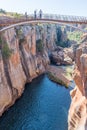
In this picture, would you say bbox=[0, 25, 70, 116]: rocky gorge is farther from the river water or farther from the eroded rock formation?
the river water

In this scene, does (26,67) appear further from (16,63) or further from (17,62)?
(16,63)

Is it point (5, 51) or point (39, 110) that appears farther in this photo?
point (5, 51)

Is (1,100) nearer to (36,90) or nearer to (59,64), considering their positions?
(36,90)

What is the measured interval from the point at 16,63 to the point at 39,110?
987 cm

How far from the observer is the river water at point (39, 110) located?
107 ft

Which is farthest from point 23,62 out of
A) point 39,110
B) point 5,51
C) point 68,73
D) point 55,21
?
point 55,21

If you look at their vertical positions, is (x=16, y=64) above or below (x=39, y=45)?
above

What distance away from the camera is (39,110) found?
37.5m

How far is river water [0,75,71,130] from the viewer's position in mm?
32688

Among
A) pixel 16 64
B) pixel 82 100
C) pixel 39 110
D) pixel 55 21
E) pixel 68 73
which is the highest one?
pixel 55 21

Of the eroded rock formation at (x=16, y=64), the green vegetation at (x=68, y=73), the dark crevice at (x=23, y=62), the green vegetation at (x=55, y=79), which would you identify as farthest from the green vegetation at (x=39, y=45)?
the dark crevice at (x=23, y=62)

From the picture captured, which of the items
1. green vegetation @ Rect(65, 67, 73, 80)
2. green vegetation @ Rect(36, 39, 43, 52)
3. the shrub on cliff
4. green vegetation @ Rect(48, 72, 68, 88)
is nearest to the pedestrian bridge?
the shrub on cliff

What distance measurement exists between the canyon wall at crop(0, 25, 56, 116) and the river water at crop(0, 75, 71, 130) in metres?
1.36

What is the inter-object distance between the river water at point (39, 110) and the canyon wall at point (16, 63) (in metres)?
1.36
